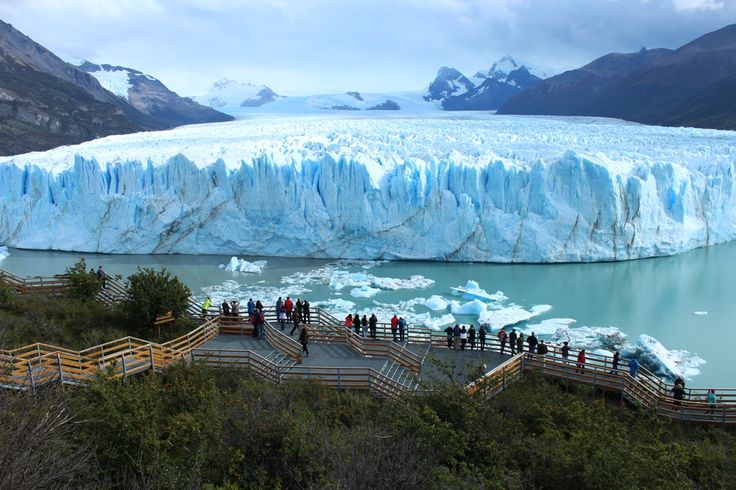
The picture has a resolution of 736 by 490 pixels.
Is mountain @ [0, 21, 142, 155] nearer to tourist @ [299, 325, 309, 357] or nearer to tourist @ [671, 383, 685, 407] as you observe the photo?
tourist @ [299, 325, 309, 357]

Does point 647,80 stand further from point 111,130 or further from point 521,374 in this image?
point 521,374

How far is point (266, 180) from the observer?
741 inches

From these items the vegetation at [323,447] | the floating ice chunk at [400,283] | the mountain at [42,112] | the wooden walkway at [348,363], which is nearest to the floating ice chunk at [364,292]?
the floating ice chunk at [400,283]

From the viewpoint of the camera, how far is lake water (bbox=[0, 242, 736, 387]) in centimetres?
1184

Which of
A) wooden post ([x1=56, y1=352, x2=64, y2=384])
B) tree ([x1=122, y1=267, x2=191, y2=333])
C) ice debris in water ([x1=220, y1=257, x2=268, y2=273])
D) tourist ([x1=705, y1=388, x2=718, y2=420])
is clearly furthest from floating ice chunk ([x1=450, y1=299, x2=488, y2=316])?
wooden post ([x1=56, y1=352, x2=64, y2=384])

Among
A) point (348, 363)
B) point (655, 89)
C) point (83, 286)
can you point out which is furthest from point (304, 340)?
point (655, 89)

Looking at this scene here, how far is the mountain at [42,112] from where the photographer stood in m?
35.6

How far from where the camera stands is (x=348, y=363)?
8375 mm

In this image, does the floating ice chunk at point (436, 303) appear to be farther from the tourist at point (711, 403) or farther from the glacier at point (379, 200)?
the tourist at point (711, 403)

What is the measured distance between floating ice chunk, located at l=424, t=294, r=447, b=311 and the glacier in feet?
14.9

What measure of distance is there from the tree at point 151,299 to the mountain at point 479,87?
2564 inches

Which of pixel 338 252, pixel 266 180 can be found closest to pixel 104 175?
pixel 266 180

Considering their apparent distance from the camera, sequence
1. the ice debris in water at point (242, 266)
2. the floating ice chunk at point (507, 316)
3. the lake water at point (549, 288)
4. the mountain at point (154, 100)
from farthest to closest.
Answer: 1. the mountain at point (154, 100)
2. the ice debris in water at point (242, 266)
3. the floating ice chunk at point (507, 316)
4. the lake water at point (549, 288)

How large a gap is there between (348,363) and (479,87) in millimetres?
76698
